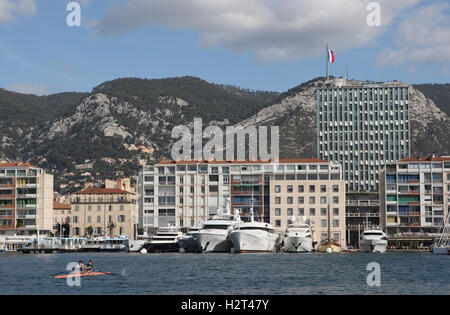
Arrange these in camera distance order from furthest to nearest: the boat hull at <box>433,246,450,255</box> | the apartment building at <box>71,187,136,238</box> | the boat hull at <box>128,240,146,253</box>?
the apartment building at <box>71,187,136,238</box> → the boat hull at <box>128,240,146,253</box> → the boat hull at <box>433,246,450,255</box>

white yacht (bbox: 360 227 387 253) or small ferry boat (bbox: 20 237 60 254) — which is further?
small ferry boat (bbox: 20 237 60 254)

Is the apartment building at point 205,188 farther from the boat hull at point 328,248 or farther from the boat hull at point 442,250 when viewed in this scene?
the boat hull at point 442,250

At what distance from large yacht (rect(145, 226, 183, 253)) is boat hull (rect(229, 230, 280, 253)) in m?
21.1

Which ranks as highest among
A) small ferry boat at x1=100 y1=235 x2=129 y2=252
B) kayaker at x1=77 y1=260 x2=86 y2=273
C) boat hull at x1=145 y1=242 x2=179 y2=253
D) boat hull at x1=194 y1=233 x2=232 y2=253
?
kayaker at x1=77 y1=260 x2=86 y2=273

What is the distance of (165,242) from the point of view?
153000mm

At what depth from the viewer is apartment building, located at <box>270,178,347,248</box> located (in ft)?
543

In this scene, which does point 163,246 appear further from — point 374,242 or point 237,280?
point 237,280

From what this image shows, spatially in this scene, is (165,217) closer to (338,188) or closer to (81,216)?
(81,216)

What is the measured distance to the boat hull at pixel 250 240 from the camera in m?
134

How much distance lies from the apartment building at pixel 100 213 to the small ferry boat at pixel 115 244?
861 cm

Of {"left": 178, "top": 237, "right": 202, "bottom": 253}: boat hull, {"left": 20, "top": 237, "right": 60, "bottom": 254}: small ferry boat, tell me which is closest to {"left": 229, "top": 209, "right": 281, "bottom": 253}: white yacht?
{"left": 178, "top": 237, "right": 202, "bottom": 253}: boat hull

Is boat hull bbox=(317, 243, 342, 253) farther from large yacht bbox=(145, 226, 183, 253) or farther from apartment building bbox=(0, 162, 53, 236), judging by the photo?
apartment building bbox=(0, 162, 53, 236)
